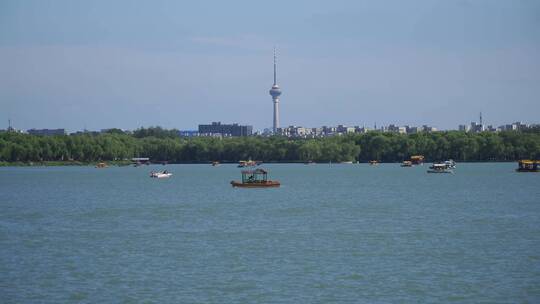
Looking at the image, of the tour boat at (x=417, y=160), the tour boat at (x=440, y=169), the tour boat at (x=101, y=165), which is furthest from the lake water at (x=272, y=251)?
the tour boat at (x=417, y=160)

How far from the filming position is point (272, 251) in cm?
3653

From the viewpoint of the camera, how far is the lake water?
28047 mm

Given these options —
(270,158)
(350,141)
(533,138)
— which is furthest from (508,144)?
(270,158)

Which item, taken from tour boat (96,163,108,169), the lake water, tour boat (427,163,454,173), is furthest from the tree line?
the lake water

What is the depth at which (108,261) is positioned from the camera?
34.0m

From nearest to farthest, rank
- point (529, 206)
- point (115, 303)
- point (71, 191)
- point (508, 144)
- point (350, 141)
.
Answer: point (115, 303) < point (529, 206) < point (71, 191) < point (508, 144) < point (350, 141)

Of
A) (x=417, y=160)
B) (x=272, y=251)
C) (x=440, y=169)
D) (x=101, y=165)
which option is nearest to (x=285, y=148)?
(x=417, y=160)

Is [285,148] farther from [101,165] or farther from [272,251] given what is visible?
[272,251]

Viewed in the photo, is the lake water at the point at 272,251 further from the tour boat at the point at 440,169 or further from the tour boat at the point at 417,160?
the tour boat at the point at 417,160

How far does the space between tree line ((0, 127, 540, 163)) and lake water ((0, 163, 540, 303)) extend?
105422 mm

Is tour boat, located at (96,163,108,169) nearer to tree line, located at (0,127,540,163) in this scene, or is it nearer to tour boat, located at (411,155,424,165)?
tree line, located at (0,127,540,163)

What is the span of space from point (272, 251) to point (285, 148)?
6198 inches

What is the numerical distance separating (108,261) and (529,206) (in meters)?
31.7

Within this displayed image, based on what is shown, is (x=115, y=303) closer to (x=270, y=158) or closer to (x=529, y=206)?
(x=529, y=206)
